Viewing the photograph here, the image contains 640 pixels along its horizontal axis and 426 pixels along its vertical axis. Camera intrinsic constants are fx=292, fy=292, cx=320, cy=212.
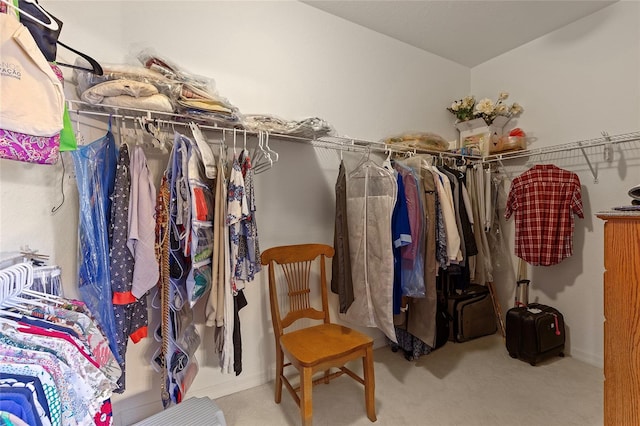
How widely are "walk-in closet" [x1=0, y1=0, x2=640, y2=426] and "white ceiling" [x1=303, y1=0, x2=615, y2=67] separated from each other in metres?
0.02

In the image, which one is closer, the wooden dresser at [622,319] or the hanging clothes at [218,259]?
the wooden dresser at [622,319]

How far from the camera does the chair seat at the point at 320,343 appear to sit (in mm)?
1571

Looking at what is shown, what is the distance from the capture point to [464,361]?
238cm

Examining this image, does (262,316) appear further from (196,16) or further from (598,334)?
(598,334)

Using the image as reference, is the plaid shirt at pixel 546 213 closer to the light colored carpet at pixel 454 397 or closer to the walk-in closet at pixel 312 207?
the walk-in closet at pixel 312 207

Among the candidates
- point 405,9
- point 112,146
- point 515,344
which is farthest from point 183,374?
point 405,9

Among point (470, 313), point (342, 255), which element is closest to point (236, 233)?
point (342, 255)

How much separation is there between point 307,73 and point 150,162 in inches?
50.8

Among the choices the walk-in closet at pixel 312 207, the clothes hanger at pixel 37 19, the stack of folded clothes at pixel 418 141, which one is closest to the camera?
the clothes hanger at pixel 37 19

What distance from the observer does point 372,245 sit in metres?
1.87

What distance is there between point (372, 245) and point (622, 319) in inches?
45.0

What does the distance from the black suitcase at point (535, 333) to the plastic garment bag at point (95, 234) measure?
275 centimetres

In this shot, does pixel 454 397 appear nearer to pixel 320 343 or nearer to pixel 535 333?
pixel 535 333

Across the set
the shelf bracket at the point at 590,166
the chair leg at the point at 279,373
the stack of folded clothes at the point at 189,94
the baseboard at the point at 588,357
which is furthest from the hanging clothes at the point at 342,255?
the baseboard at the point at 588,357
